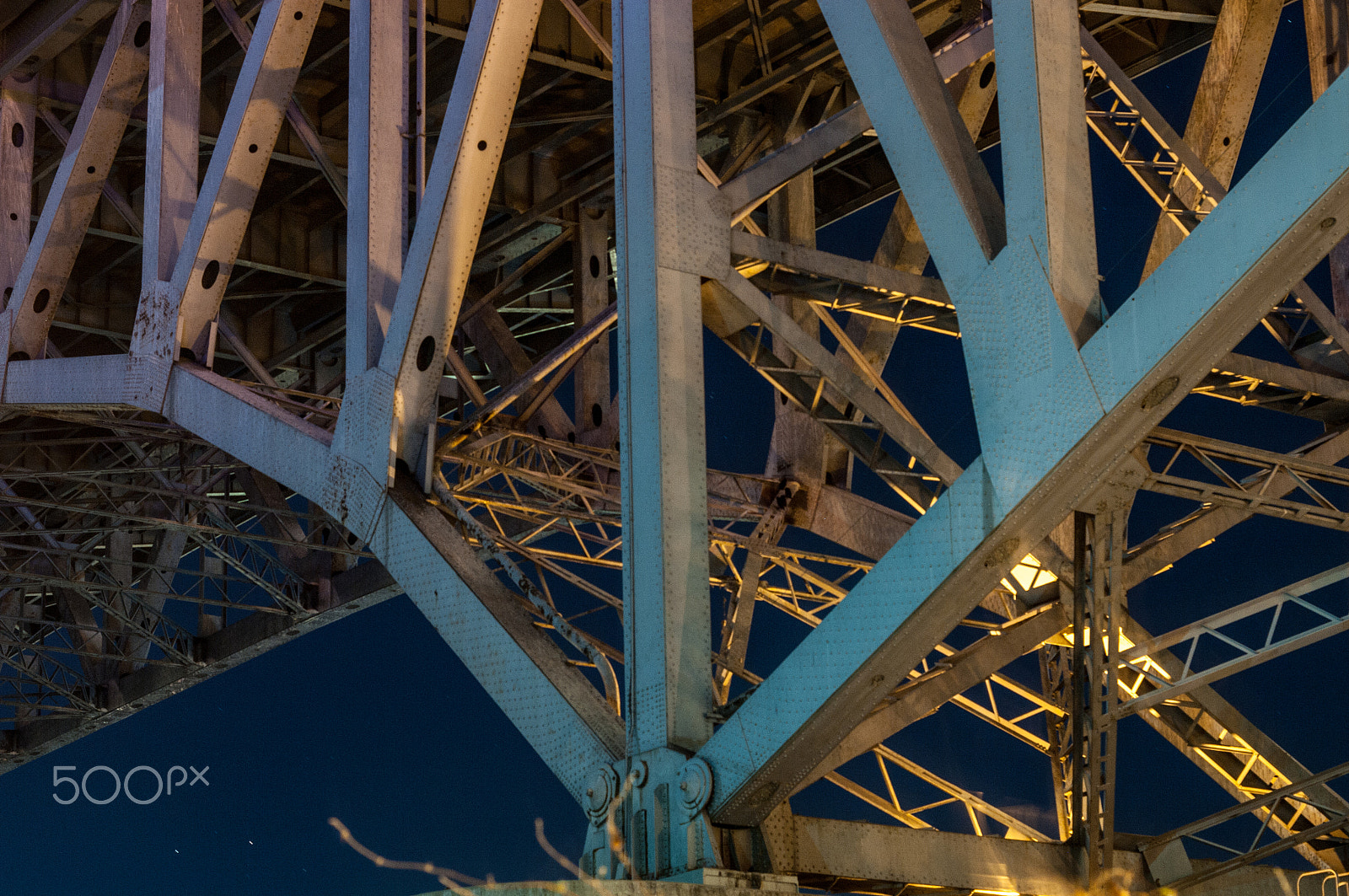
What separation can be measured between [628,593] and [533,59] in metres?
10.7

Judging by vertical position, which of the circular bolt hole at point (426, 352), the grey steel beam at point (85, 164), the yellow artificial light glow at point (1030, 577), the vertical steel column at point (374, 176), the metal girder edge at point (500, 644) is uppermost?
the grey steel beam at point (85, 164)

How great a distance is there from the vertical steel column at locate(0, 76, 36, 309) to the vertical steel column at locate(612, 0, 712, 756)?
10166 mm

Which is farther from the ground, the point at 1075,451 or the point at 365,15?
the point at 365,15

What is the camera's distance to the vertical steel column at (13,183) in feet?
57.3

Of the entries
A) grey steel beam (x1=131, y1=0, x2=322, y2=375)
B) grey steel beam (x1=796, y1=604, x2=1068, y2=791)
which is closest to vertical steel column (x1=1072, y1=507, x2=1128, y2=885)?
grey steel beam (x1=796, y1=604, x2=1068, y2=791)

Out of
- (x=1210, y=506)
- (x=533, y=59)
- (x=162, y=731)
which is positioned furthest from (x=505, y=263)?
(x=162, y=731)

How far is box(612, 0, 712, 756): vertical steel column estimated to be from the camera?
8656mm

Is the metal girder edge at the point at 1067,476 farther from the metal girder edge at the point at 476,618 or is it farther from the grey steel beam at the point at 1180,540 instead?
the grey steel beam at the point at 1180,540

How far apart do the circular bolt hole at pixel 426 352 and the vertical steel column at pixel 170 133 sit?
4.77 m

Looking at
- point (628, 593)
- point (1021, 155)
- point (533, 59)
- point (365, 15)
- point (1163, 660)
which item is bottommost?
point (628, 593)

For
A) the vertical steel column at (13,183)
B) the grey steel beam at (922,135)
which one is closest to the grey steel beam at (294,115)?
the vertical steel column at (13,183)

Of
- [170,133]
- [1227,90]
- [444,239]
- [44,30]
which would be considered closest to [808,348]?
[444,239]

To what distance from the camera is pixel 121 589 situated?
27.2 meters

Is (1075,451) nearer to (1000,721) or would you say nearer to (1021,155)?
(1021,155)
